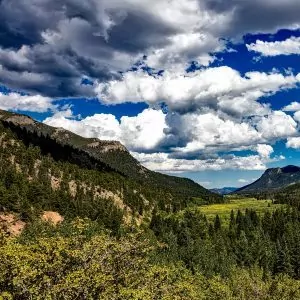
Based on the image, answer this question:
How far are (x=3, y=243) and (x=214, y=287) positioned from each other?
6666cm

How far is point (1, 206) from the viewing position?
18550 cm

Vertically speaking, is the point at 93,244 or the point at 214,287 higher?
the point at 93,244

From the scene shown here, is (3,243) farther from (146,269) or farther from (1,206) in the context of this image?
(1,206)

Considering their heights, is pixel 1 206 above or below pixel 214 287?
above

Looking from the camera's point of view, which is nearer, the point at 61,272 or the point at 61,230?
the point at 61,272

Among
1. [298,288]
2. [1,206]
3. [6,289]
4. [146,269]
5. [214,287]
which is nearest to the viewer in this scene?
[6,289]

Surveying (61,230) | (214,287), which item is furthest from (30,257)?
(61,230)

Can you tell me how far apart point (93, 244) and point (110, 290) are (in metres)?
8.22

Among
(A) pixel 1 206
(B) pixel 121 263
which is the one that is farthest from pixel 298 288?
(A) pixel 1 206

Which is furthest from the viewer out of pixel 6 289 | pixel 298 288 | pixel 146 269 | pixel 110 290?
pixel 298 288

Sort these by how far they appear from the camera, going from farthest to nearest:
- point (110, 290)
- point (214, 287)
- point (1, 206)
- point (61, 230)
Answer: point (1, 206) → point (61, 230) → point (214, 287) → point (110, 290)

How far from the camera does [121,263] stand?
2229 inches

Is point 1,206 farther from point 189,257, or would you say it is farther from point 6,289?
point 6,289

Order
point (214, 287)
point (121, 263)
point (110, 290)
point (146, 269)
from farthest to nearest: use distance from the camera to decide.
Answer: point (214, 287)
point (146, 269)
point (121, 263)
point (110, 290)
